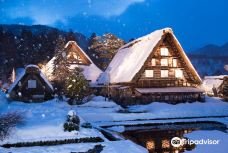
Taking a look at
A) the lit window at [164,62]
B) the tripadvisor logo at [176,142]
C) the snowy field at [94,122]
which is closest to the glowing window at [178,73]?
the lit window at [164,62]

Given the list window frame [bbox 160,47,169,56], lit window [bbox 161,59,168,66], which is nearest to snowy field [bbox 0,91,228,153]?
lit window [bbox 161,59,168,66]

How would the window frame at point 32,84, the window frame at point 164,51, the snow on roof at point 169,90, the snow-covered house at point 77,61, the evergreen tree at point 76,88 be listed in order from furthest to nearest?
the snow-covered house at point 77,61
the window frame at point 32,84
the window frame at point 164,51
the snow on roof at point 169,90
the evergreen tree at point 76,88

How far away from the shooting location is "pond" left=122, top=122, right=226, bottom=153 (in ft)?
48.5

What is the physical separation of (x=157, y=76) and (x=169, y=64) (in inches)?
91.4

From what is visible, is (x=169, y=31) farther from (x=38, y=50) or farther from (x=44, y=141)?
(x=38, y=50)

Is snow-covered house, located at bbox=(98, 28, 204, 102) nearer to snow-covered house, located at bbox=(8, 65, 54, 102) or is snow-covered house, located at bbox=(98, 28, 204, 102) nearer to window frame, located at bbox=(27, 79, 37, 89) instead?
snow-covered house, located at bbox=(8, 65, 54, 102)

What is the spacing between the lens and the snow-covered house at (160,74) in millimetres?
35875

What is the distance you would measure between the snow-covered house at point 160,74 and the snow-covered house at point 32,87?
9.54 m

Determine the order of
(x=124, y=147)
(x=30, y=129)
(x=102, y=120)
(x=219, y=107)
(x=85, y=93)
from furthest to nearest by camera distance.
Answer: (x=85, y=93) < (x=219, y=107) < (x=102, y=120) < (x=30, y=129) < (x=124, y=147)

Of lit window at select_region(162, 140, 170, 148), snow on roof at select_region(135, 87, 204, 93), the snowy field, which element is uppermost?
snow on roof at select_region(135, 87, 204, 93)

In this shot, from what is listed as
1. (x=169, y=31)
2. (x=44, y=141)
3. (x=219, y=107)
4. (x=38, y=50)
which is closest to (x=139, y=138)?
(x=44, y=141)

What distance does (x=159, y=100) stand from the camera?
119ft

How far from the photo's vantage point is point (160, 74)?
37875 millimetres

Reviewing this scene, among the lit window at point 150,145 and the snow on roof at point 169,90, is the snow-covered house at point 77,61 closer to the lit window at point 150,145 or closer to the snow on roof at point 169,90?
the snow on roof at point 169,90
